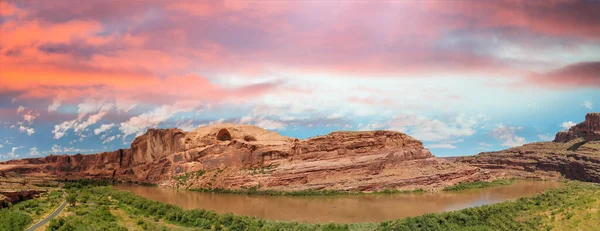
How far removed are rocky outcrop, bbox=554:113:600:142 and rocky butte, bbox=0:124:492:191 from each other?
1008 inches

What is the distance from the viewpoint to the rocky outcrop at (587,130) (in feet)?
228

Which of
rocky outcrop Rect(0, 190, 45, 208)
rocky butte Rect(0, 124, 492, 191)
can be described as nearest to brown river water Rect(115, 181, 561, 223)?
rocky butte Rect(0, 124, 492, 191)

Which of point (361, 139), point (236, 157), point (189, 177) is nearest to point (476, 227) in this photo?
point (361, 139)

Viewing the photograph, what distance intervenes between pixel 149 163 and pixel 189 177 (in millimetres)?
15933

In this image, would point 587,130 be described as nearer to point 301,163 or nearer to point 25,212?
point 301,163

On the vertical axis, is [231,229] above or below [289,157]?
below

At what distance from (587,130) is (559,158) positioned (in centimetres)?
1104

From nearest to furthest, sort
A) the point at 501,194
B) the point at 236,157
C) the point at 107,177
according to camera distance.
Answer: the point at 501,194 < the point at 236,157 < the point at 107,177

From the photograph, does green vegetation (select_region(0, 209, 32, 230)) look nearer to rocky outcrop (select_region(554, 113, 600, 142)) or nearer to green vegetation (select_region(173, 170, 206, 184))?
green vegetation (select_region(173, 170, 206, 184))

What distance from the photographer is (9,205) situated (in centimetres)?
2755

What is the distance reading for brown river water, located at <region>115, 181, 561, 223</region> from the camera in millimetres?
34469

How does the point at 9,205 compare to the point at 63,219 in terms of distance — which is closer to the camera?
the point at 63,219

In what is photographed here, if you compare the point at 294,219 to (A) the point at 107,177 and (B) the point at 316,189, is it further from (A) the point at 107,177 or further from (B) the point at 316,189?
(A) the point at 107,177

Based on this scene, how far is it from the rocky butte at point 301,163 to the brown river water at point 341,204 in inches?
126
